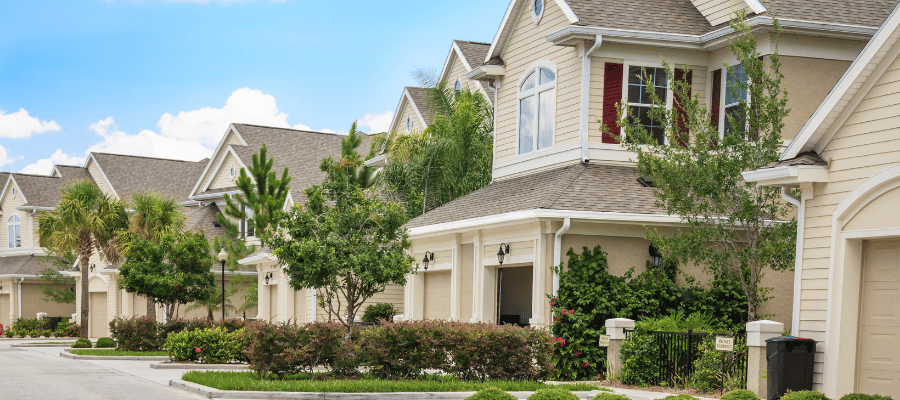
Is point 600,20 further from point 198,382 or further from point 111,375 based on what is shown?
point 111,375

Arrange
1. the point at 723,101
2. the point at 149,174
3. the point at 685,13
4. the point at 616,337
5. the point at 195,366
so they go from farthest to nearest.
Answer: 1. the point at 149,174
2. the point at 195,366
3. the point at 685,13
4. the point at 723,101
5. the point at 616,337

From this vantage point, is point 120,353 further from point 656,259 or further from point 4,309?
point 4,309

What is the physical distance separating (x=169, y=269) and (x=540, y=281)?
15950 millimetres

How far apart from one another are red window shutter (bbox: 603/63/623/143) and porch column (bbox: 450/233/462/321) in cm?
425

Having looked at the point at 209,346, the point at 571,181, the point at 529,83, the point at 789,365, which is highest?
the point at 529,83

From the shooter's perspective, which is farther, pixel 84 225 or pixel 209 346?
pixel 84 225

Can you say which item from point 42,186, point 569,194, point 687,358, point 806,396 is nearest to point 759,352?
point 687,358

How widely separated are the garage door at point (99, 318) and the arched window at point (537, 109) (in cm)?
3149

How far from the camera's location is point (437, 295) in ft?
76.5

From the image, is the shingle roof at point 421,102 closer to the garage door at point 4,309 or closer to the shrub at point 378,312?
the shrub at point 378,312

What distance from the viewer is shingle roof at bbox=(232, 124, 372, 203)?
42.2 m

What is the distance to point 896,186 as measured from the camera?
1191 cm

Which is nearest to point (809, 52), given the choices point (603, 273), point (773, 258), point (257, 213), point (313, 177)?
point (773, 258)

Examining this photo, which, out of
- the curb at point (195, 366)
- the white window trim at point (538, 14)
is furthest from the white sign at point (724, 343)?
the curb at point (195, 366)
